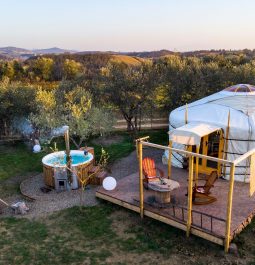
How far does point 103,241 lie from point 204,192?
3184 mm

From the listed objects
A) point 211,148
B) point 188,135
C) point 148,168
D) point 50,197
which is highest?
point 188,135

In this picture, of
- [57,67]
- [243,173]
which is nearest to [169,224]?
[243,173]

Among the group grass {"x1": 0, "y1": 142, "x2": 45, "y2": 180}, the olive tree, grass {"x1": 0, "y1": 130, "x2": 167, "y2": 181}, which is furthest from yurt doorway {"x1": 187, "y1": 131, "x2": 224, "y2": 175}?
grass {"x1": 0, "y1": 142, "x2": 45, "y2": 180}

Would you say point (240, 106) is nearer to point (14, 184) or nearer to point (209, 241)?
point (209, 241)

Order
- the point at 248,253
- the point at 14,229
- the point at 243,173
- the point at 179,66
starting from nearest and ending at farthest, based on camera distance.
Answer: the point at 248,253, the point at 14,229, the point at 243,173, the point at 179,66

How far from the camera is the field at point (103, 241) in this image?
22.7 feet

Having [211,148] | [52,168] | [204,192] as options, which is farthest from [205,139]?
[52,168]

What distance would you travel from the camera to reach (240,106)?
11.9 meters

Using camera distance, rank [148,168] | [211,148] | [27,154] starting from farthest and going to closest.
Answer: [27,154] → [211,148] → [148,168]

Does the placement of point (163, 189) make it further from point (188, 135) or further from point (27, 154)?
point (27, 154)

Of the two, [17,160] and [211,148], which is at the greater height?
[211,148]

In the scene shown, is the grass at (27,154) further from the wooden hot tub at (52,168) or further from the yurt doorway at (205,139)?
the yurt doorway at (205,139)

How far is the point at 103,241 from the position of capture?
7.65 metres

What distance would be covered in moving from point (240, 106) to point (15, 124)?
471 inches
